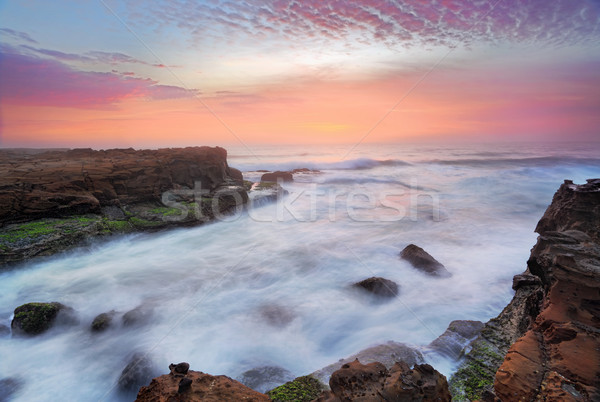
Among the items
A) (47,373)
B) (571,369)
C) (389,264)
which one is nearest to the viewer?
(571,369)

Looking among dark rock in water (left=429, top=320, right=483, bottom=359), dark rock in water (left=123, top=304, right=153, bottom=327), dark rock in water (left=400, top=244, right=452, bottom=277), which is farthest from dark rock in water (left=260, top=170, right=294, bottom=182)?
dark rock in water (left=429, top=320, right=483, bottom=359)

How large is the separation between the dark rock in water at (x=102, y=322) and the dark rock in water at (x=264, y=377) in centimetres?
298

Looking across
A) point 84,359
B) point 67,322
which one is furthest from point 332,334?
point 67,322

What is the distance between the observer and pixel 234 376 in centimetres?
442

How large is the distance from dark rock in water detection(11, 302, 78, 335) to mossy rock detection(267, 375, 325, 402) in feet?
15.0

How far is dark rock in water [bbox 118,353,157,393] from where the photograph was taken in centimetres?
427

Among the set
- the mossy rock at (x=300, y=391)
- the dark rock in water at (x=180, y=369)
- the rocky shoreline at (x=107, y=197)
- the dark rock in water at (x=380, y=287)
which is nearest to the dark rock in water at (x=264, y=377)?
the mossy rock at (x=300, y=391)

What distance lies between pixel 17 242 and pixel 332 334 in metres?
7.88

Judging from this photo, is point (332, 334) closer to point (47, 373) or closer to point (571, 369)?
point (571, 369)

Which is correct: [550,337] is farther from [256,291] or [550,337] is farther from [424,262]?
[256,291]

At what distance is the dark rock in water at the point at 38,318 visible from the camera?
206 inches

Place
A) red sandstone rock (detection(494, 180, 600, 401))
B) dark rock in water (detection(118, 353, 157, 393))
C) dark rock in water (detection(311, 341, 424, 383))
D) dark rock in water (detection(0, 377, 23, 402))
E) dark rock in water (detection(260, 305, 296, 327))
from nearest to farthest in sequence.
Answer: red sandstone rock (detection(494, 180, 600, 401)) < dark rock in water (detection(311, 341, 424, 383)) < dark rock in water (detection(0, 377, 23, 402)) < dark rock in water (detection(118, 353, 157, 393)) < dark rock in water (detection(260, 305, 296, 327))

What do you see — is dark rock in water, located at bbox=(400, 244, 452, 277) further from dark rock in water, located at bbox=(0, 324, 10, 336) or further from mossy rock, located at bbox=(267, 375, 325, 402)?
dark rock in water, located at bbox=(0, 324, 10, 336)

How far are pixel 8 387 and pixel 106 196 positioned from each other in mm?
7015
